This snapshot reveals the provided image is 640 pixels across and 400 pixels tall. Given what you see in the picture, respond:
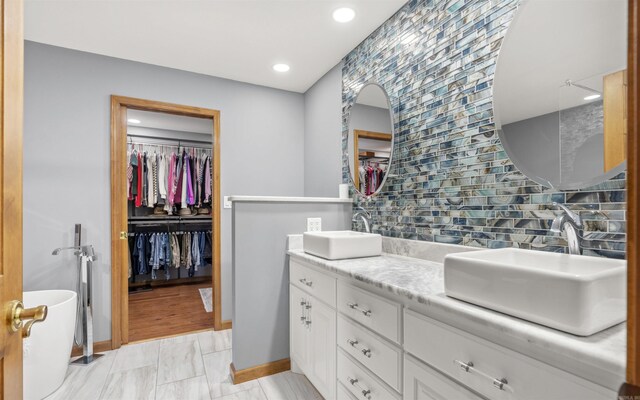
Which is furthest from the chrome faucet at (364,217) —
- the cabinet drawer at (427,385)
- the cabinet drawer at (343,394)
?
the cabinet drawer at (427,385)

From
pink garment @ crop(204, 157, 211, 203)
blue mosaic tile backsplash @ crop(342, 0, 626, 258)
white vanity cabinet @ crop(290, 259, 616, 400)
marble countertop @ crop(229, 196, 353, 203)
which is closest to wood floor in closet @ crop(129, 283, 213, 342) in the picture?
pink garment @ crop(204, 157, 211, 203)

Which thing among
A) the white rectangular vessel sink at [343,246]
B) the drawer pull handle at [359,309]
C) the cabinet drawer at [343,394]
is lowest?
the cabinet drawer at [343,394]

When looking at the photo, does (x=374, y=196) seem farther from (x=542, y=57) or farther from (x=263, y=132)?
(x=263, y=132)

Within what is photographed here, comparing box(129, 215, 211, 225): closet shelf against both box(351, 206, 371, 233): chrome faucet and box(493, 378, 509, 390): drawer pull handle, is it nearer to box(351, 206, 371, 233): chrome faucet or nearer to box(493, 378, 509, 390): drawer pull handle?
box(351, 206, 371, 233): chrome faucet

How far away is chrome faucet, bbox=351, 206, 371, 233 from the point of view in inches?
81.9

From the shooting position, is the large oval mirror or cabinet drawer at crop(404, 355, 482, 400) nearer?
cabinet drawer at crop(404, 355, 482, 400)

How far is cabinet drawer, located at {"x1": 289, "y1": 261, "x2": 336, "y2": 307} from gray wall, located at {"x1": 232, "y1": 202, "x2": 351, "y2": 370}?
139 millimetres

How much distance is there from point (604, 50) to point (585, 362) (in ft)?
3.35

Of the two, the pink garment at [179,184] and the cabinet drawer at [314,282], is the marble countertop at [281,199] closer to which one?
the cabinet drawer at [314,282]

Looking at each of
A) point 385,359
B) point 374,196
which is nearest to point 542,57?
point 374,196

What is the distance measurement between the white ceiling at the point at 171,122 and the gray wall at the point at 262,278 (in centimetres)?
245

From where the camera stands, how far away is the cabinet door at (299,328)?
73.9 inches

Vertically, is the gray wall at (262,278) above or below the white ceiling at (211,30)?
below

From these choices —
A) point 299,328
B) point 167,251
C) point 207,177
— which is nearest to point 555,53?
point 299,328
